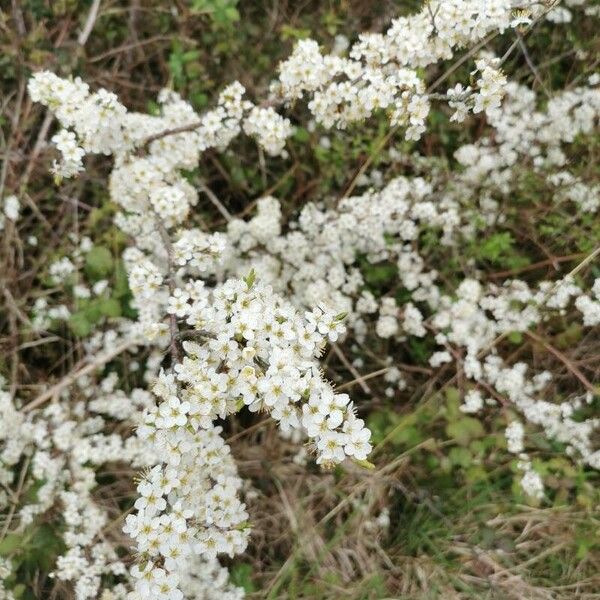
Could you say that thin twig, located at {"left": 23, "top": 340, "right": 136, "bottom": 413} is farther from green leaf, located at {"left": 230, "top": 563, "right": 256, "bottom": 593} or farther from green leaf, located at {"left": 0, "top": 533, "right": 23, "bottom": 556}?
green leaf, located at {"left": 230, "top": 563, "right": 256, "bottom": 593}

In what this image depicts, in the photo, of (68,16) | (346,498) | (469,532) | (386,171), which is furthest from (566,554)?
(68,16)

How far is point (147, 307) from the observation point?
390 cm

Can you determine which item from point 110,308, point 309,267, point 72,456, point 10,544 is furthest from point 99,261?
point 10,544

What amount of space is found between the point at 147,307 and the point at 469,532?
8.51ft

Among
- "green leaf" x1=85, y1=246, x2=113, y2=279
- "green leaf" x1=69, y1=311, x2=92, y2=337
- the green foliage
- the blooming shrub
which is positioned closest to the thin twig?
the blooming shrub

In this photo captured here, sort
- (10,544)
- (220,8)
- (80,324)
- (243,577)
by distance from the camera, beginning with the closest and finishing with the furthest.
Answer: (10,544), (243,577), (80,324), (220,8)

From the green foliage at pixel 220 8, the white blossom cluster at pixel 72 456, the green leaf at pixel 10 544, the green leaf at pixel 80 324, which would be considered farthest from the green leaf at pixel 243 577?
the green foliage at pixel 220 8

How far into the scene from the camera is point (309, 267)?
414 cm

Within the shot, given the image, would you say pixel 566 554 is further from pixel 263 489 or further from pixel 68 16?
pixel 68 16

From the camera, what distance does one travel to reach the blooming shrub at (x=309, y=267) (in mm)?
3057

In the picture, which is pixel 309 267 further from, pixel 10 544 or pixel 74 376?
pixel 10 544

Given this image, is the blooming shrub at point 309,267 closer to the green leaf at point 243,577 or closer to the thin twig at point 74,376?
the thin twig at point 74,376

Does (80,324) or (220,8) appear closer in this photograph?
(80,324)

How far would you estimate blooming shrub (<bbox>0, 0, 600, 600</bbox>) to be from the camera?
3.06 meters
